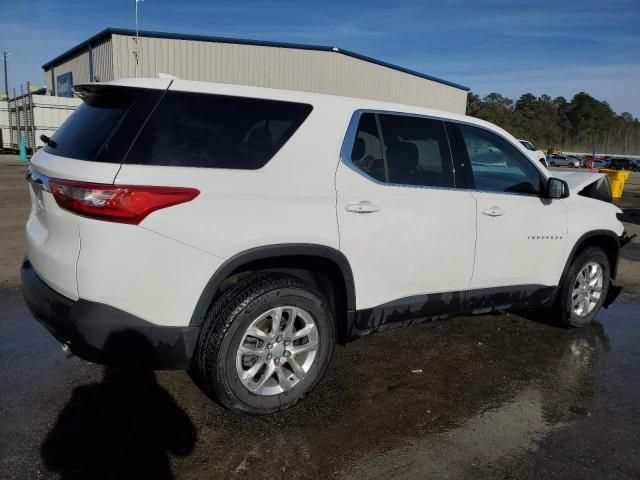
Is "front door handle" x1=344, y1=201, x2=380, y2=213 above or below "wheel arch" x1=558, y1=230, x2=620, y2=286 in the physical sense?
above

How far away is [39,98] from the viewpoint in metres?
25.2

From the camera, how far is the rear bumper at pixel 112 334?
8.46 feet

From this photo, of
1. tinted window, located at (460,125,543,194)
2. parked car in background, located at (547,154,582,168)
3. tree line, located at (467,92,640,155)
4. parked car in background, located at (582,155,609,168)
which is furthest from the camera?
tree line, located at (467,92,640,155)

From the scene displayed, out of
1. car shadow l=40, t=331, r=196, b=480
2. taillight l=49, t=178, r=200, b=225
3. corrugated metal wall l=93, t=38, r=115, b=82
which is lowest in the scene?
car shadow l=40, t=331, r=196, b=480

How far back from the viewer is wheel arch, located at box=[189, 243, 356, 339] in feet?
9.09

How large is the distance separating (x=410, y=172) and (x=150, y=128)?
5.59 feet

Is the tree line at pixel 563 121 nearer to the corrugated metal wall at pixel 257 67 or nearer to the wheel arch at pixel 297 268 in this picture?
the corrugated metal wall at pixel 257 67

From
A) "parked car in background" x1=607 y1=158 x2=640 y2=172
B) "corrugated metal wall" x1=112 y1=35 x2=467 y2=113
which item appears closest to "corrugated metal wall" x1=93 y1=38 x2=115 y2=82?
"corrugated metal wall" x1=112 y1=35 x2=467 y2=113

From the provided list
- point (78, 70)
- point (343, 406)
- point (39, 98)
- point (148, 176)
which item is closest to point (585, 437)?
point (343, 406)

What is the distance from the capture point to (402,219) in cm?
341

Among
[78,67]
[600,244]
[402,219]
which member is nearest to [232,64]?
[78,67]

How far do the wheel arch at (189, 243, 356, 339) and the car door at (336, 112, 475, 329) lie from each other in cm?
7

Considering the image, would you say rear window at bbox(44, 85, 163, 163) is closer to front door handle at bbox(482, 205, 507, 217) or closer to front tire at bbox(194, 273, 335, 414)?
→ front tire at bbox(194, 273, 335, 414)

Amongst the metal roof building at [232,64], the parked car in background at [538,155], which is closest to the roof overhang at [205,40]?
the metal roof building at [232,64]
